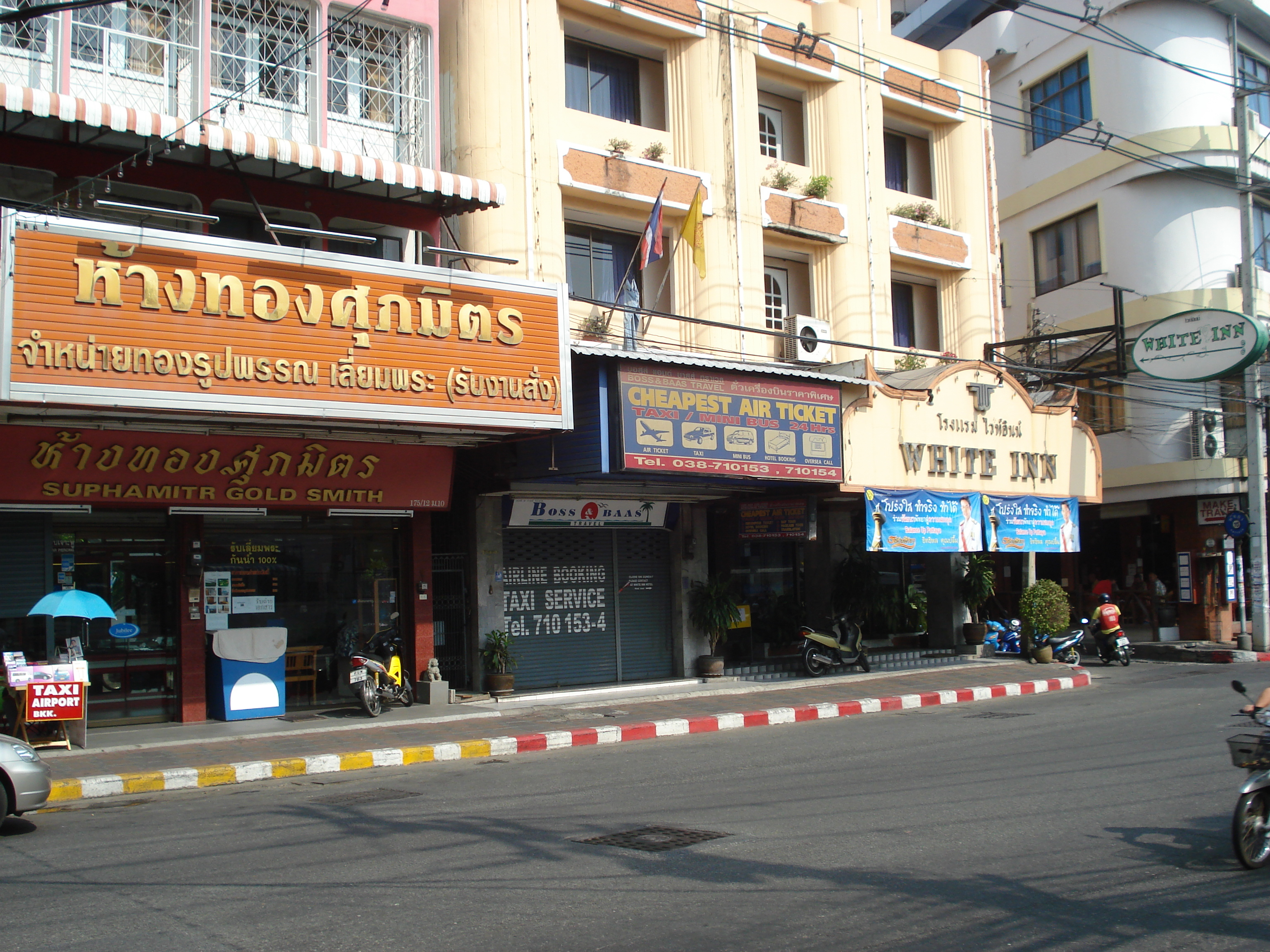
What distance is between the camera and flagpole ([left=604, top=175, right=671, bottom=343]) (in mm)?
17312

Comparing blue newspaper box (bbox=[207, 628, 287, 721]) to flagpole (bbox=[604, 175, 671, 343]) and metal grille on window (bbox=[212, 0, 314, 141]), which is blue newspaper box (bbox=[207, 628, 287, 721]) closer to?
metal grille on window (bbox=[212, 0, 314, 141])

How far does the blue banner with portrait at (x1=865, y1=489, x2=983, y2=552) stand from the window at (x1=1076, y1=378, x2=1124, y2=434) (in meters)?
10.6

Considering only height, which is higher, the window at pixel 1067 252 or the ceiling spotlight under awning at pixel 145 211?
the window at pixel 1067 252

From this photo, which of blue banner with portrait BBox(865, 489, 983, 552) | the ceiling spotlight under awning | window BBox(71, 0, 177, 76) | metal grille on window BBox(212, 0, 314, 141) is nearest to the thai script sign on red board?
the ceiling spotlight under awning

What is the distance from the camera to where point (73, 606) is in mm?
12273

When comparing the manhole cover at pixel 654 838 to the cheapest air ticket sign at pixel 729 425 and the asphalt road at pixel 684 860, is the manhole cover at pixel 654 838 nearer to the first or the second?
the asphalt road at pixel 684 860

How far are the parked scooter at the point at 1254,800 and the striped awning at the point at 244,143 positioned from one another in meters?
11.1

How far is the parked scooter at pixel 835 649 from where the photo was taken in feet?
64.4

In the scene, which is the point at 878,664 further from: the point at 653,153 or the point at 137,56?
the point at 137,56

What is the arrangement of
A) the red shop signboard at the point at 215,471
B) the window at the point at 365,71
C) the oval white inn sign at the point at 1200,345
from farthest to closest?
the oval white inn sign at the point at 1200,345 < the window at the point at 365,71 < the red shop signboard at the point at 215,471

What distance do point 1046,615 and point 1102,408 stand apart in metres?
9.94

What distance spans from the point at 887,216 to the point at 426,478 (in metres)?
12.0

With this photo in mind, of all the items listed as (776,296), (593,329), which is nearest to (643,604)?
(593,329)

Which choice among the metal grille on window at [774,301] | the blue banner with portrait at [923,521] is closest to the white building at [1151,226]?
the blue banner with portrait at [923,521]
